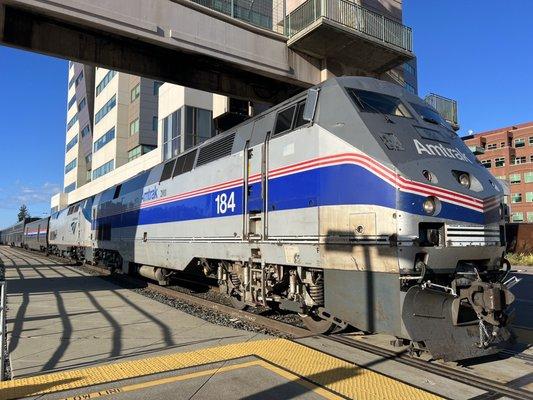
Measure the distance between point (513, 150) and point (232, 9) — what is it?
67.0m

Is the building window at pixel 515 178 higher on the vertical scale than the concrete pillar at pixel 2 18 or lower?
→ higher

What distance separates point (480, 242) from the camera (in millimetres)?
6211

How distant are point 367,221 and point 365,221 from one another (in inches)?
1.4

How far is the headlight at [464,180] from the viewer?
6.35 meters

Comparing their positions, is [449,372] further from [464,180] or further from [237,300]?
[237,300]

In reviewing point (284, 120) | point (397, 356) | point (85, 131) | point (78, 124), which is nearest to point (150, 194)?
point (284, 120)

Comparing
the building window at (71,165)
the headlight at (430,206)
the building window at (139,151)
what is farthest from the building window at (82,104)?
the headlight at (430,206)

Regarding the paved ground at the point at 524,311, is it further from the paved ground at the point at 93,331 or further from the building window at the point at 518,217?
the building window at the point at 518,217

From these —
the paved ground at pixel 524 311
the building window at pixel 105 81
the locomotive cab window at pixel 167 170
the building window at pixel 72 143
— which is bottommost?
the paved ground at pixel 524 311

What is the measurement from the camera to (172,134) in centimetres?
2975

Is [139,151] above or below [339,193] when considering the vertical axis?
above

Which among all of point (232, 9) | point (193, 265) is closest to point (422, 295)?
point (193, 265)

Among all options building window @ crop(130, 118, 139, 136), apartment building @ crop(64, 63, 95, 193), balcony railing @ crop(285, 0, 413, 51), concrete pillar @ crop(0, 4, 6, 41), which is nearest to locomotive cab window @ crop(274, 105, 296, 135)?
balcony railing @ crop(285, 0, 413, 51)

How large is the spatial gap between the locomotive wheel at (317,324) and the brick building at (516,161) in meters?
66.1
